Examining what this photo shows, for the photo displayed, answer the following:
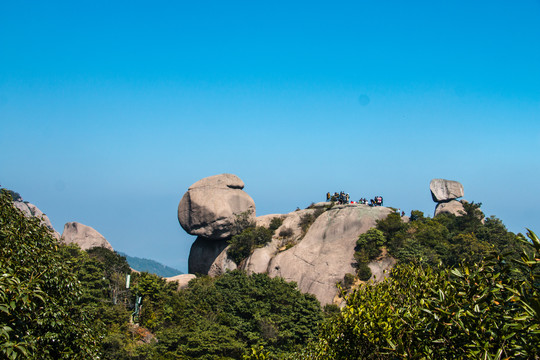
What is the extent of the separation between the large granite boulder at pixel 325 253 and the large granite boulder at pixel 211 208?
Result: 311 inches

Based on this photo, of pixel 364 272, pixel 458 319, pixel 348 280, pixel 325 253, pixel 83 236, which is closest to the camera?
pixel 458 319

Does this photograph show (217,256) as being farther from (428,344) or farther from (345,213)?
(428,344)

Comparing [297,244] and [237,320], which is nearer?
[237,320]

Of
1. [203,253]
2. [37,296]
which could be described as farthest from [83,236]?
[37,296]

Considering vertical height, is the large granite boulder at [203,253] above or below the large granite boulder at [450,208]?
below

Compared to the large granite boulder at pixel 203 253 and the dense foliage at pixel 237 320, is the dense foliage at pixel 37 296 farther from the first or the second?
the large granite boulder at pixel 203 253

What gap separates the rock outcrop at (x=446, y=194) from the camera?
2839 inches

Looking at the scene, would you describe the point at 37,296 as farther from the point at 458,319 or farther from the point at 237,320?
the point at 237,320

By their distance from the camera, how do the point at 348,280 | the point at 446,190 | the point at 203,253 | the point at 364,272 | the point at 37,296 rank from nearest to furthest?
the point at 37,296 < the point at 364,272 < the point at 348,280 < the point at 203,253 < the point at 446,190

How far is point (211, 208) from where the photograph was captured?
2611 inches

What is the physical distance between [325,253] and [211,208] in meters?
16.6

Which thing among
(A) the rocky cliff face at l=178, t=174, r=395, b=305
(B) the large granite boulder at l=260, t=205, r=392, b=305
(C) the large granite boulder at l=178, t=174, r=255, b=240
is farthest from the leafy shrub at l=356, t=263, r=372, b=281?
(C) the large granite boulder at l=178, t=174, r=255, b=240

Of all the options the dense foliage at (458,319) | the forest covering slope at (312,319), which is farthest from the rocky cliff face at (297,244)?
the dense foliage at (458,319)

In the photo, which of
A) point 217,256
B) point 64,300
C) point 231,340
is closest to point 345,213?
point 217,256
